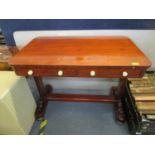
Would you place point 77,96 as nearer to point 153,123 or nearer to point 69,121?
point 69,121

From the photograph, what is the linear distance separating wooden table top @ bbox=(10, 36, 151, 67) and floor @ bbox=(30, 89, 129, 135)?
0.74m

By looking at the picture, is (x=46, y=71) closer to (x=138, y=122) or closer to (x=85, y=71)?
(x=85, y=71)

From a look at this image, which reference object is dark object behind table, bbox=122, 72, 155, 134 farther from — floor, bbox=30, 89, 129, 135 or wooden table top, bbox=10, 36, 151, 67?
wooden table top, bbox=10, 36, 151, 67

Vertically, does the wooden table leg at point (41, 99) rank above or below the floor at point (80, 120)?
above

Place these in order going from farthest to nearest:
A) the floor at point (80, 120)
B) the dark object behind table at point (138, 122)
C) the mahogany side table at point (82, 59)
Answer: the floor at point (80, 120) < the dark object behind table at point (138, 122) < the mahogany side table at point (82, 59)

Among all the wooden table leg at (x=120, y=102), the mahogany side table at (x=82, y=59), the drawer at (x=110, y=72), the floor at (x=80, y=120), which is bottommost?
the floor at (x=80, y=120)

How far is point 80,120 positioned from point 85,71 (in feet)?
2.31

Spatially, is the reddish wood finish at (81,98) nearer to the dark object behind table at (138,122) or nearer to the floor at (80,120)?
the floor at (80,120)

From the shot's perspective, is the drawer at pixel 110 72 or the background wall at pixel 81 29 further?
the background wall at pixel 81 29

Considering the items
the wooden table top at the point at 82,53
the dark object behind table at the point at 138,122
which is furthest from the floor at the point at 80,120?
the wooden table top at the point at 82,53

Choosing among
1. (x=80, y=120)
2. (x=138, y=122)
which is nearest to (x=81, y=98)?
(x=80, y=120)

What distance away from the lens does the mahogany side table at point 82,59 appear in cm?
98

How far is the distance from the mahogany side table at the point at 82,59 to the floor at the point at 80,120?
618 millimetres

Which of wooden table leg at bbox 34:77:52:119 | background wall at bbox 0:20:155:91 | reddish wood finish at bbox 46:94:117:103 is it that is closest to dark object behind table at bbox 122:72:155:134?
reddish wood finish at bbox 46:94:117:103
